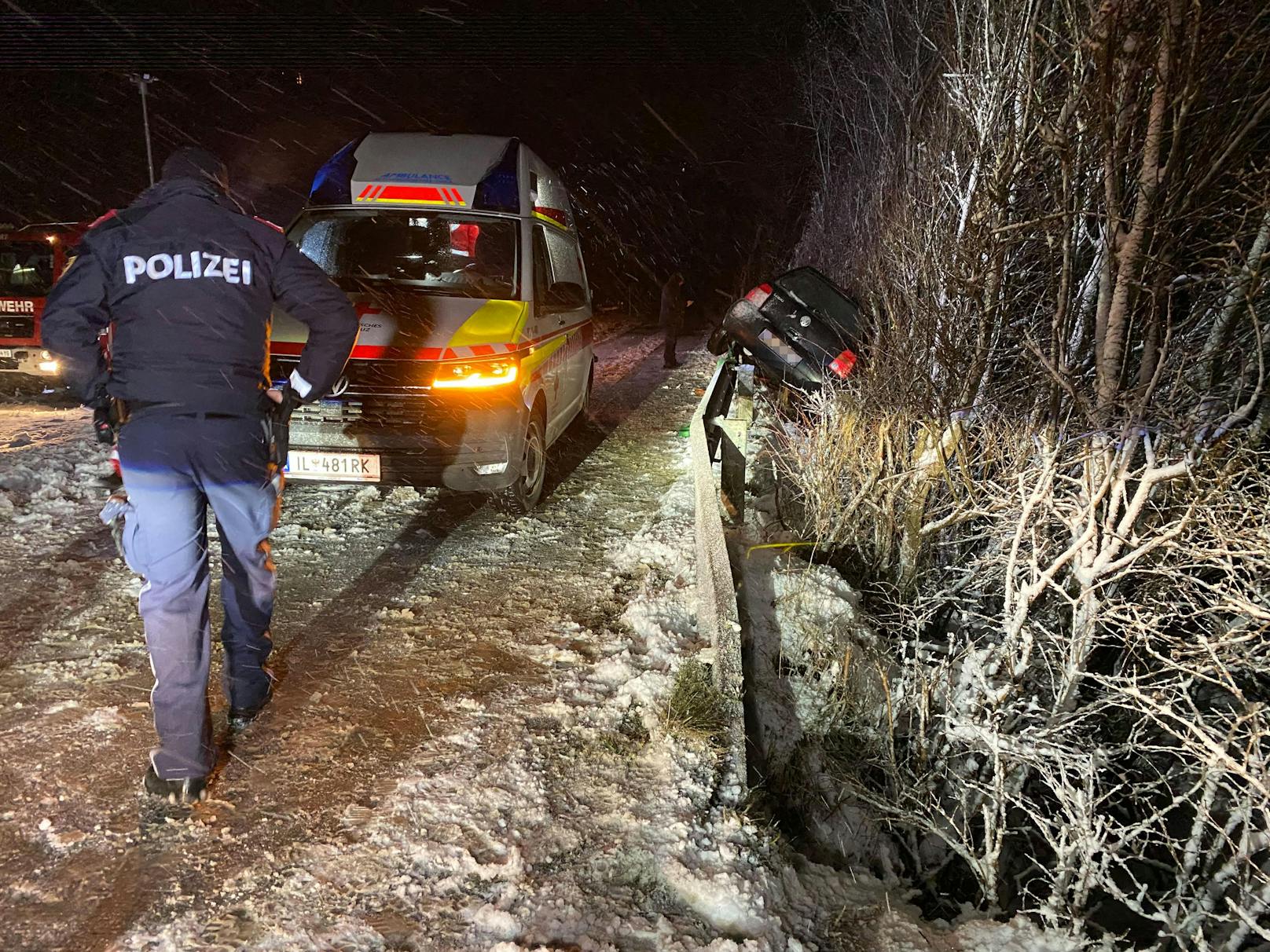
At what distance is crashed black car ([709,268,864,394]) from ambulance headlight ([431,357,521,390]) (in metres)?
4.38

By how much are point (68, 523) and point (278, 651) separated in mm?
2403

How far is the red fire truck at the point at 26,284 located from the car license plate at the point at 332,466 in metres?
6.14

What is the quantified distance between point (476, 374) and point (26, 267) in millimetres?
7824

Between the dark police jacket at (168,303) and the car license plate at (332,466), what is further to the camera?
the car license plate at (332,466)

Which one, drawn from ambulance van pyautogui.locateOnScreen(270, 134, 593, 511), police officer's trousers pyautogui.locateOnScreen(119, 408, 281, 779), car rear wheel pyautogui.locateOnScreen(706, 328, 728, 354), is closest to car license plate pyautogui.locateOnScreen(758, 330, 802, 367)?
car rear wheel pyautogui.locateOnScreen(706, 328, 728, 354)

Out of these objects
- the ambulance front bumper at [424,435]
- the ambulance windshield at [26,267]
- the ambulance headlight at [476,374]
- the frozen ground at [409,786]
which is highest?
the ambulance windshield at [26,267]

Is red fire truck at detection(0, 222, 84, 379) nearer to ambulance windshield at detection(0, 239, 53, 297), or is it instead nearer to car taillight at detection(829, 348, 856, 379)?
ambulance windshield at detection(0, 239, 53, 297)

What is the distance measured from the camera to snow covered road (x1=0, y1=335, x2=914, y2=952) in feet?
7.75

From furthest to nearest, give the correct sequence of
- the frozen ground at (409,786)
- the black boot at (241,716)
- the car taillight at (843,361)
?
the car taillight at (843,361) < the black boot at (241,716) < the frozen ground at (409,786)

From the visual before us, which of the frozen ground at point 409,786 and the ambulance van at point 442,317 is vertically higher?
the ambulance van at point 442,317

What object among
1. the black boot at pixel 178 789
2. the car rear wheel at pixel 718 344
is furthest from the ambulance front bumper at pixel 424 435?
the car rear wheel at pixel 718 344

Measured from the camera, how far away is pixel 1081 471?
3.93 metres

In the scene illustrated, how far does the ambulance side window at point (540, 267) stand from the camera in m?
5.99

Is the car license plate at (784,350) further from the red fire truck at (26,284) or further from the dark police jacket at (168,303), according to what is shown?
Answer: the red fire truck at (26,284)
